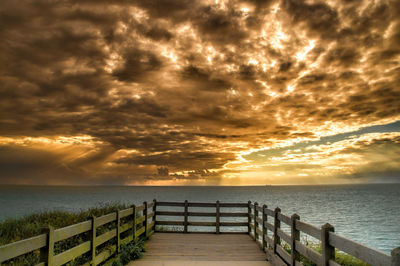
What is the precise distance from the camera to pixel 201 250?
464 inches

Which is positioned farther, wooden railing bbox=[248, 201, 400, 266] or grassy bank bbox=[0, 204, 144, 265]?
grassy bank bbox=[0, 204, 144, 265]

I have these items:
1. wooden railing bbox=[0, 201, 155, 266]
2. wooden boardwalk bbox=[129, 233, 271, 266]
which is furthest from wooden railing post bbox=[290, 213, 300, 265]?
wooden railing bbox=[0, 201, 155, 266]

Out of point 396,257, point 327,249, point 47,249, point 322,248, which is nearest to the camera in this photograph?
point 396,257

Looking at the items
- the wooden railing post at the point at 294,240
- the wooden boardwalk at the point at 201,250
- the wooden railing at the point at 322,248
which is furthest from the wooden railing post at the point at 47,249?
→ the wooden railing post at the point at 294,240

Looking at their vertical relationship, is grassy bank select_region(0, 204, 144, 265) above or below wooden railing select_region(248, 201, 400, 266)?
below

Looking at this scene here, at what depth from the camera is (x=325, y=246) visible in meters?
5.99

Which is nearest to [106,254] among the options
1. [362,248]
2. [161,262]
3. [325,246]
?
[161,262]

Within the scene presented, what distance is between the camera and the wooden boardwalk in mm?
10156

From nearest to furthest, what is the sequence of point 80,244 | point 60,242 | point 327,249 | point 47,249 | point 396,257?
point 396,257 → point 47,249 → point 327,249 → point 80,244 → point 60,242

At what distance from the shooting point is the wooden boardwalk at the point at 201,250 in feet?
33.3

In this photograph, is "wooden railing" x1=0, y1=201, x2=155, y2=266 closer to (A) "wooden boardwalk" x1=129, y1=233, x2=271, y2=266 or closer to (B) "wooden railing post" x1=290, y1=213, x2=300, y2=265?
(A) "wooden boardwalk" x1=129, y1=233, x2=271, y2=266

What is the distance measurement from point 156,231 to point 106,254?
6.95 m

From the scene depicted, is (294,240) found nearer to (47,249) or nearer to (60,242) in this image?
(47,249)

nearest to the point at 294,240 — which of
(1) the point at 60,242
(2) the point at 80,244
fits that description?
(2) the point at 80,244
